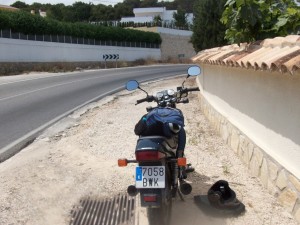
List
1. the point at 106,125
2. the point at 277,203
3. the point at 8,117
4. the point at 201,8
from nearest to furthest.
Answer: the point at 277,203
the point at 106,125
the point at 8,117
the point at 201,8

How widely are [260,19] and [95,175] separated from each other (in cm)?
354

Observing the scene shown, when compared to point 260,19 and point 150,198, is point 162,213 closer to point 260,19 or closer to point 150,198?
point 150,198

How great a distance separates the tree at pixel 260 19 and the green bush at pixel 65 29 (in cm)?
2830

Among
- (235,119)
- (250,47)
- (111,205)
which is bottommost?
(111,205)

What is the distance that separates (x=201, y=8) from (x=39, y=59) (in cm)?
2020

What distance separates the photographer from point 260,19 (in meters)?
6.46

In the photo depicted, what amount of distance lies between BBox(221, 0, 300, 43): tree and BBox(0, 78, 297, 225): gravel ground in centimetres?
205

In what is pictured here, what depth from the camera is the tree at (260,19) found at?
20.6 feet

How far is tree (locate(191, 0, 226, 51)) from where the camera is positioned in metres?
18.7

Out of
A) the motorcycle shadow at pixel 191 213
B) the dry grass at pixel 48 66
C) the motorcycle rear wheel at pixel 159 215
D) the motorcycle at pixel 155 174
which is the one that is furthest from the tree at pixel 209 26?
the dry grass at pixel 48 66

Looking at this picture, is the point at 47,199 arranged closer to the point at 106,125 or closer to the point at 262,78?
the point at 262,78

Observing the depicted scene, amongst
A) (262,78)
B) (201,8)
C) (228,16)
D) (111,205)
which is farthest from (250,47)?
(201,8)

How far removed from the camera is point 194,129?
29.7 ft

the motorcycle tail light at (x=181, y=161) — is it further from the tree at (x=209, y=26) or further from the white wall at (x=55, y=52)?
the white wall at (x=55, y=52)
